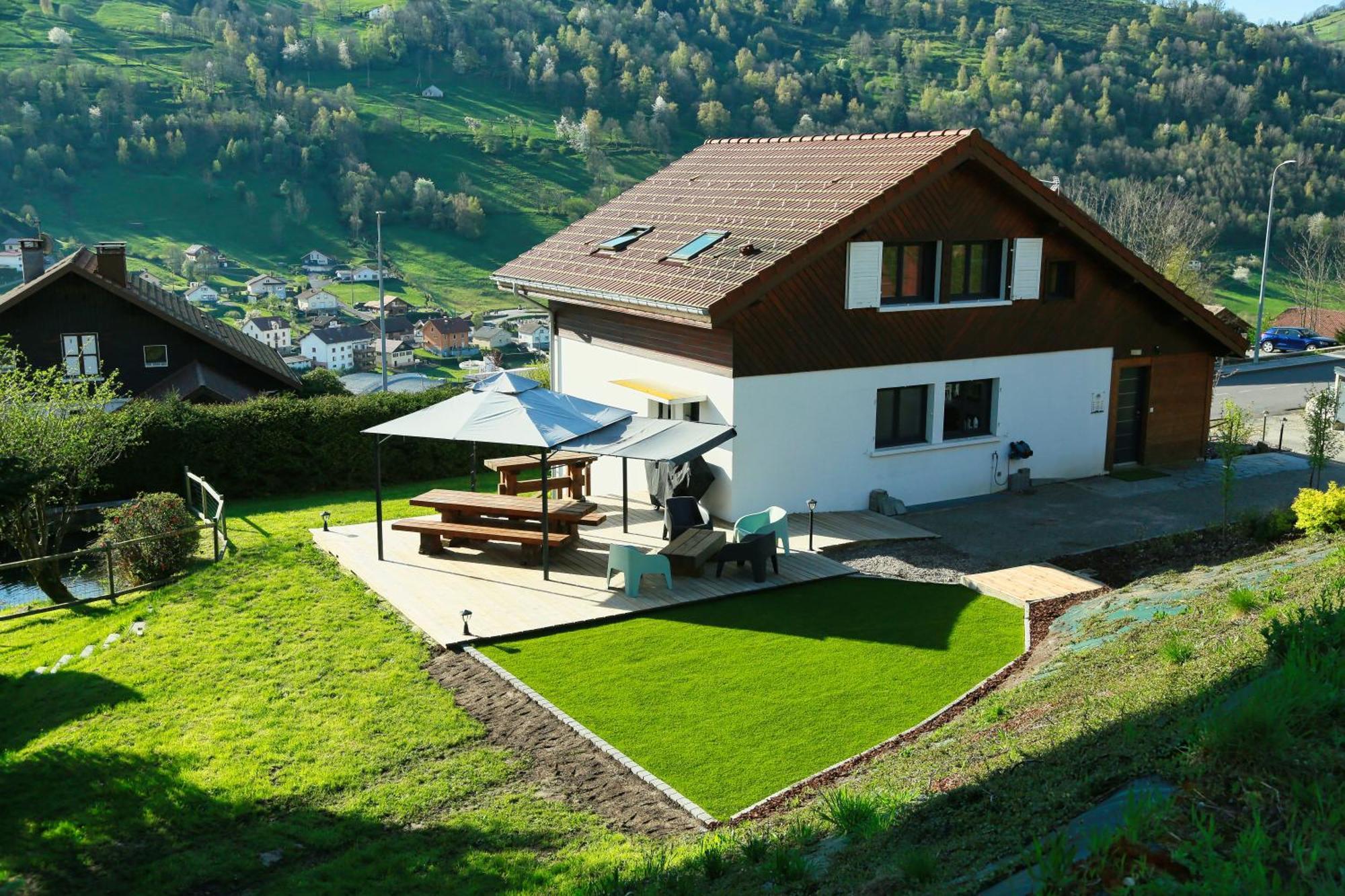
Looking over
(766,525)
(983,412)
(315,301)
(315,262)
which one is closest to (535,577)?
(766,525)

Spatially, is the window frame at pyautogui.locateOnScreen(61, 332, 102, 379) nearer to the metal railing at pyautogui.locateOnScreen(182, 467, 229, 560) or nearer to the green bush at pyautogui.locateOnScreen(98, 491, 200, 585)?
the metal railing at pyautogui.locateOnScreen(182, 467, 229, 560)

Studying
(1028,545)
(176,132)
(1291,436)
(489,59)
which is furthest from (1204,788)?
(489,59)

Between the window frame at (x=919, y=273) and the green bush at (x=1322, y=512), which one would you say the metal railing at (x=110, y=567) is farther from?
the green bush at (x=1322, y=512)

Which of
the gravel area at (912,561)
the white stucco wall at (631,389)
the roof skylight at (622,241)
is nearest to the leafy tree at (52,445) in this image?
the white stucco wall at (631,389)

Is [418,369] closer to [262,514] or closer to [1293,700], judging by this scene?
[262,514]

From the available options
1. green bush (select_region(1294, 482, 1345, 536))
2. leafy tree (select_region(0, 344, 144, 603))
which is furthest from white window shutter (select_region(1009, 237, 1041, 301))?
leafy tree (select_region(0, 344, 144, 603))

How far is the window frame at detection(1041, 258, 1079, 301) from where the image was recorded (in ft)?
66.2

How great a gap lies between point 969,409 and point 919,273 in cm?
270

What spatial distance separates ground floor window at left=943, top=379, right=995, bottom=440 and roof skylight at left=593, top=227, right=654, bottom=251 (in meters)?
6.52

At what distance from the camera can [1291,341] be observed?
48188 mm

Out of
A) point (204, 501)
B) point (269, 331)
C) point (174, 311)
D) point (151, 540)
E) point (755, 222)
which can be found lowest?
point (269, 331)

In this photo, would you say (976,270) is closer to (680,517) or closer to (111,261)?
(680,517)

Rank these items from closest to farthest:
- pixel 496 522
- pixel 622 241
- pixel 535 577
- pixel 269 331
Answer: pixel 535 577 → pixel 496 522 → pixel 622 241 → pixel 269 331

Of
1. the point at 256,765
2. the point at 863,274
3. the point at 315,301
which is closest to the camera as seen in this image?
the point at 256,765
